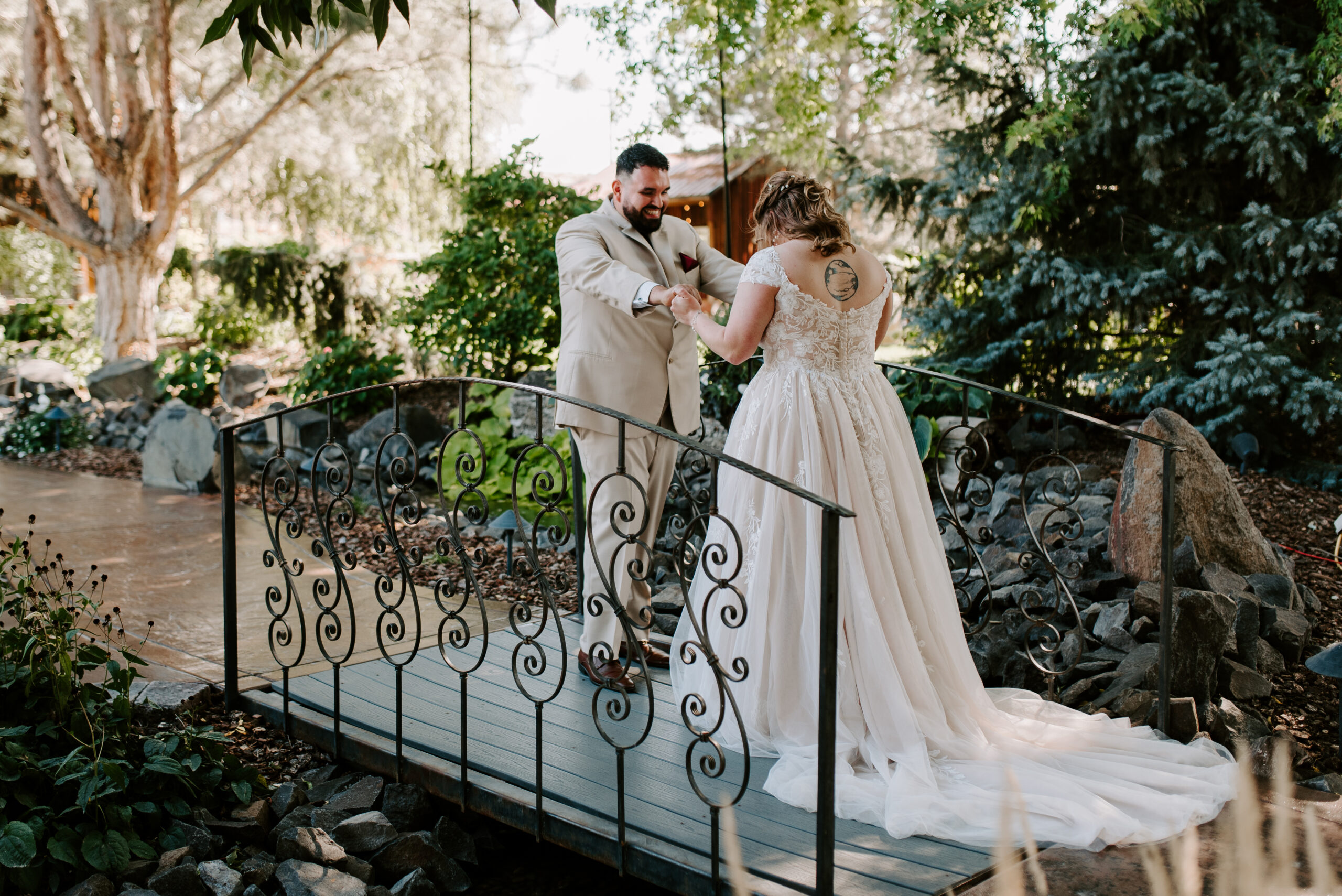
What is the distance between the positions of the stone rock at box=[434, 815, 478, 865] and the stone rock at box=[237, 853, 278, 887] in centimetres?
45

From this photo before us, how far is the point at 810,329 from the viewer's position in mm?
3119

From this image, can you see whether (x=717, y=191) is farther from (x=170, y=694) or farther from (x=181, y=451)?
(x=170, y=694)

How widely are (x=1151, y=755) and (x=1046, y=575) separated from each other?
1.65m

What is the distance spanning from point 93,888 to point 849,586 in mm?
2073

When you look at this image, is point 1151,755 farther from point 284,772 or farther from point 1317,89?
point 1317,89

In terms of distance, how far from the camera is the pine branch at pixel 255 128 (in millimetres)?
12203

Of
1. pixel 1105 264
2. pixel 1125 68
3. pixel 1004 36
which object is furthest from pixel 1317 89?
pixel 1004 36

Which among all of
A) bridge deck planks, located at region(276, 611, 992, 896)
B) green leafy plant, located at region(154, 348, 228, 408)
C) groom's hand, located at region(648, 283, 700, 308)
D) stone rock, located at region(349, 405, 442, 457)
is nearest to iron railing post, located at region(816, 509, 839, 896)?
bridge deck planks, located at region(276, 611, 992, 896)

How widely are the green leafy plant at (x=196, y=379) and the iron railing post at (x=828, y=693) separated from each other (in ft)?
30.1

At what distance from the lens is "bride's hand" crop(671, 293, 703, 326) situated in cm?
313

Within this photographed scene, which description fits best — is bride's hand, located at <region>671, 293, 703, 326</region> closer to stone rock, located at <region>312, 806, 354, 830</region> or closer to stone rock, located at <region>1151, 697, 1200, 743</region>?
stone rock, located at <region>312, 806, 354, 830</region>

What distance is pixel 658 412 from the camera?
3586 mm

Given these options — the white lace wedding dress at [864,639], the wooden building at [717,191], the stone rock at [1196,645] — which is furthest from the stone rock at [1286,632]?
the wooden building at [717,191]

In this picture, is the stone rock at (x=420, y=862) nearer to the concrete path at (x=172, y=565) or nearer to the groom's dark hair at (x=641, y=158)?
the concrete path at (x=172, y=565)
